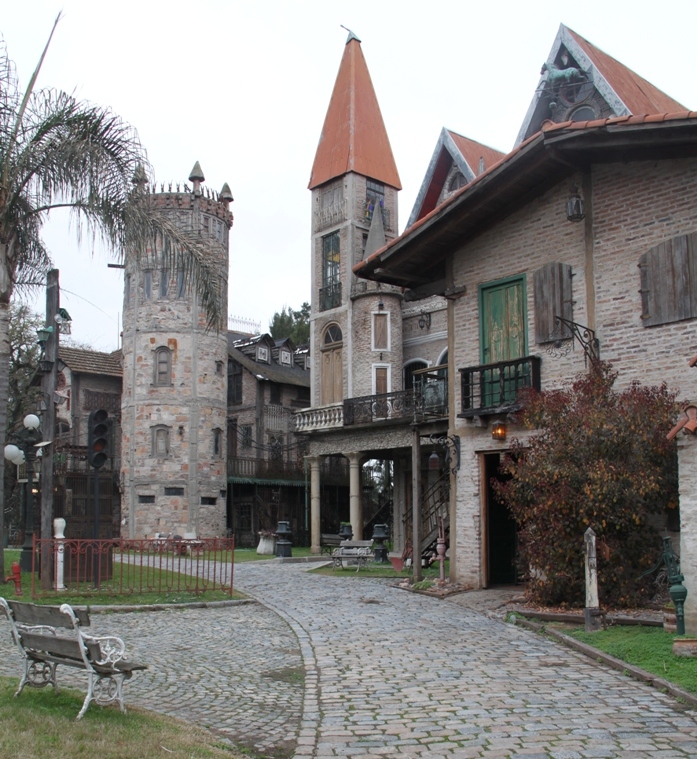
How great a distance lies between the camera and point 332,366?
102ft

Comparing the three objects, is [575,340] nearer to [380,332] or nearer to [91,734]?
[91,734]

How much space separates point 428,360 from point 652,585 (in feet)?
57.4

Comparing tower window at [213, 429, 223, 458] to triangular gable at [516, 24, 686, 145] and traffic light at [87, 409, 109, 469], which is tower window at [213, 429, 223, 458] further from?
traffic light at [87, 409, 109, 469]

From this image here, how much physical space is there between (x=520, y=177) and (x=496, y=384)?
A: 12.1 ft

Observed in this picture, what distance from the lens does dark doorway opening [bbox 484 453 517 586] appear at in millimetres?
16391

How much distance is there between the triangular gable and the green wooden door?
22.3ft

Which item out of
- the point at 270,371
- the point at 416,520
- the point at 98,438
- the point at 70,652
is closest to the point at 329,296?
the point at 270,371

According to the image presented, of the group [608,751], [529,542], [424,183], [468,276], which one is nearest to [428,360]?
[424,183]

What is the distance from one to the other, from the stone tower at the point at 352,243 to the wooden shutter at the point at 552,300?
46.2ft

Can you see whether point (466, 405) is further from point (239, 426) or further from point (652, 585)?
point (239, 426)

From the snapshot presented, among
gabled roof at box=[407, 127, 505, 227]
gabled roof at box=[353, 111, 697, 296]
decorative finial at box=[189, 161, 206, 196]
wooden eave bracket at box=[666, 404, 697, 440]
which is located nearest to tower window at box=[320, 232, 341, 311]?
gabled roof at box=[407, 127, 505, 227]

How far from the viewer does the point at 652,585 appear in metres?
12.3

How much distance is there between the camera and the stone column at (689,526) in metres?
9.66

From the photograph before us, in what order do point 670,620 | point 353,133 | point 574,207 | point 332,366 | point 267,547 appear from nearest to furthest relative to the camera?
point 670,620, point 574,207, point 267,547, point 332,366, point 353,133
